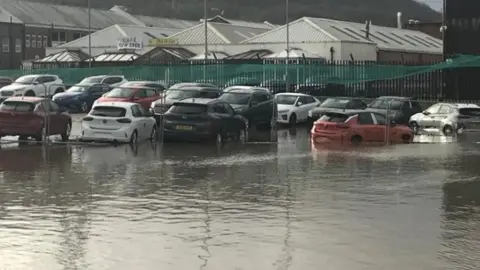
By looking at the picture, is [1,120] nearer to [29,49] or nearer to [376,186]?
[376,186]

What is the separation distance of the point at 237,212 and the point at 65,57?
194ft

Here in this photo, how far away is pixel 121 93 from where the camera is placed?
34.5 metres

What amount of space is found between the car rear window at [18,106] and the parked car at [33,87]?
1585 cm

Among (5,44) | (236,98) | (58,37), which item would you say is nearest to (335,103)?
(236,98)

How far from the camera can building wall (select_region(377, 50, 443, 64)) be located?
2812 inches

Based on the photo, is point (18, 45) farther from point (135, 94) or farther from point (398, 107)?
point (398, 107)

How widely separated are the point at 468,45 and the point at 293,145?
23.9 metres

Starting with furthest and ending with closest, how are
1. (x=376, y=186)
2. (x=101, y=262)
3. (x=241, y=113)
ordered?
(x=241, y=113)
(x=376, y=186)
(x=101, y=262)

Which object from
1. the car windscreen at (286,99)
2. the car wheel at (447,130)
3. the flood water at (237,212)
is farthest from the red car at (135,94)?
the flood water at (237,212)

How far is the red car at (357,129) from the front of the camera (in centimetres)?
2691

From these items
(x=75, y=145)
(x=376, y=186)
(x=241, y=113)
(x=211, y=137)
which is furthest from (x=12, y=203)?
(x=241, y=113)

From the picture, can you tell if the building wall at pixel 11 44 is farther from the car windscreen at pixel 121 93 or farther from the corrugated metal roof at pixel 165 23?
the car windscreen at pixel 121 93

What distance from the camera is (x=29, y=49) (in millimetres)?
97500

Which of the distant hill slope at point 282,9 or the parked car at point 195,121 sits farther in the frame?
the distant hill slope at point 282,9
